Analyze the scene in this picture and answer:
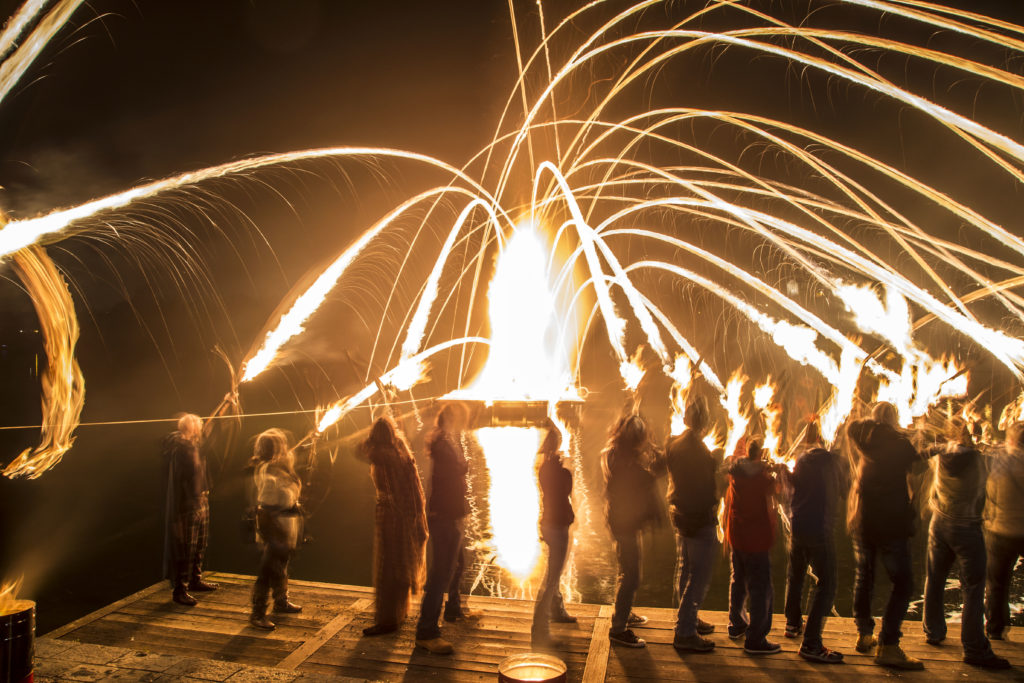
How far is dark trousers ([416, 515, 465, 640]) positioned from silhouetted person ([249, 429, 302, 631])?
1.44 metres

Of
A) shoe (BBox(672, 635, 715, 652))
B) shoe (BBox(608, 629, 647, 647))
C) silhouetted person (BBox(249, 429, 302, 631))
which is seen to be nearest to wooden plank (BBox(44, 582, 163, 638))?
silhouetted person (BBox(249, 429, 302, 631))

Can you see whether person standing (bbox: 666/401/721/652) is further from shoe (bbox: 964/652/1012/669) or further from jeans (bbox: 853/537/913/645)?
shoe (bbox: 964/652/1012/669)

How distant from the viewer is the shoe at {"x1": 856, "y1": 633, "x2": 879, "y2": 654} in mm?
5777

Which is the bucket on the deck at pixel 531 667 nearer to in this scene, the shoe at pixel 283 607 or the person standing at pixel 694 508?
the person standing at pixel 694 508

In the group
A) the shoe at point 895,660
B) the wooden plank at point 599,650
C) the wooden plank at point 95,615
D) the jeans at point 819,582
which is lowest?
the wooden plank at point 95,615

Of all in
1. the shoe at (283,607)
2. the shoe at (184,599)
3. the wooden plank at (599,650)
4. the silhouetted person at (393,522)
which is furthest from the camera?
the shoe at (184,599)

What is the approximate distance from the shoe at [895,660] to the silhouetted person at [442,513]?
364cm

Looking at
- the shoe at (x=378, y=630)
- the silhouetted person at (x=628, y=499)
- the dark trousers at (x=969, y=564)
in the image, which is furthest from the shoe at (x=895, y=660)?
the shoe at (x=378, y=630)

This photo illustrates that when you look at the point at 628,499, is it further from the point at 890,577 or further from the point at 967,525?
the point at 967,525

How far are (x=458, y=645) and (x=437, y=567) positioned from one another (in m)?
0.71

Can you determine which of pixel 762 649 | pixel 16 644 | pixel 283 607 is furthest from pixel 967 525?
pixel 16 644

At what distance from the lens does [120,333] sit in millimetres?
81000

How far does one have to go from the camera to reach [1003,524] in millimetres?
5848

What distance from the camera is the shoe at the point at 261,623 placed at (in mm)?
6414
